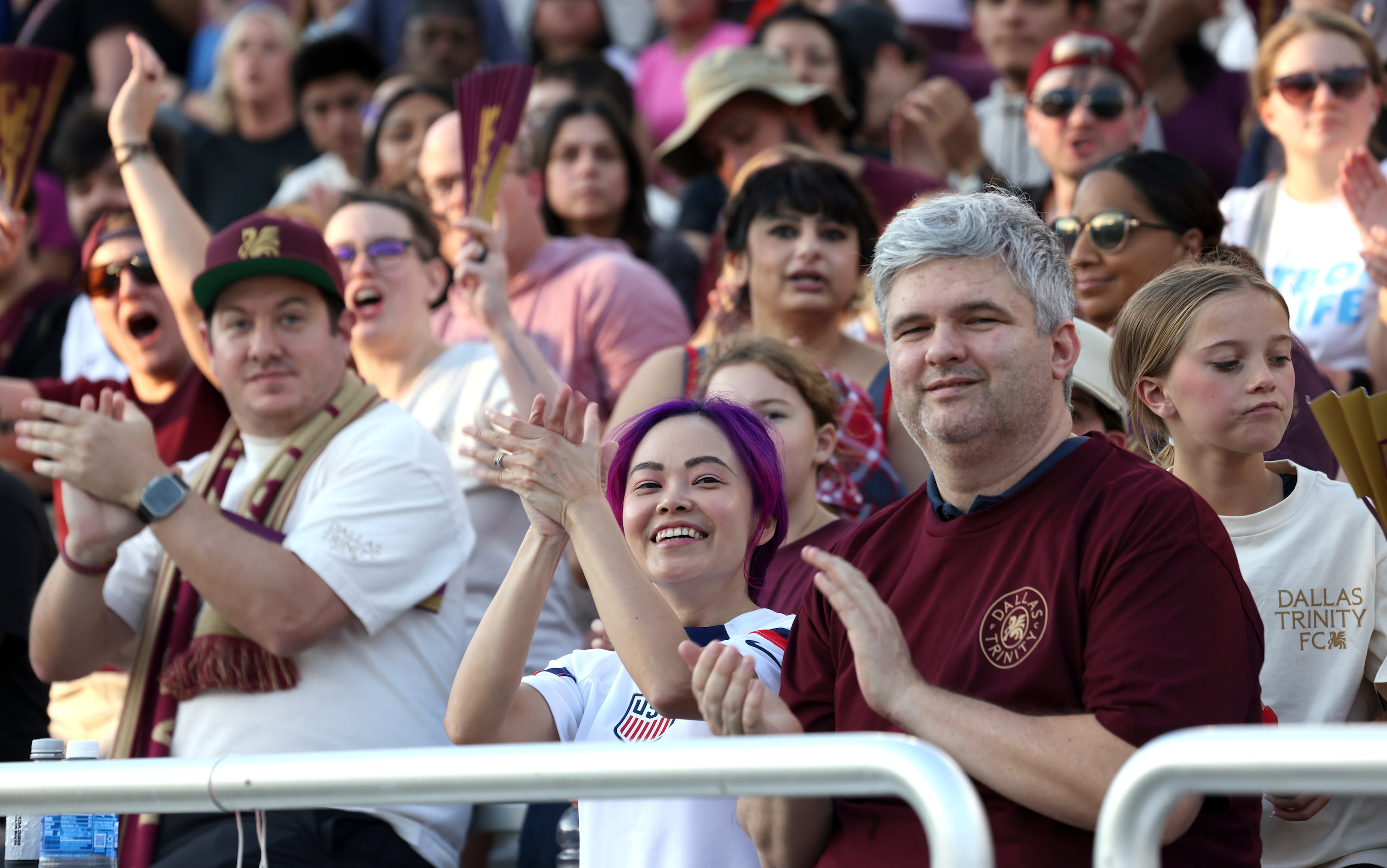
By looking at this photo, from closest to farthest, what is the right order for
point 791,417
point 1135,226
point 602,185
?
point 791,417
point 1135,226
point 602,185

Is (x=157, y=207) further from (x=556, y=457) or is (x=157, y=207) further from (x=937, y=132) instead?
(x=937, y=132)

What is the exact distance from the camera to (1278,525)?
9.77 ft

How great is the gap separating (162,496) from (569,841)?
127 centimetres

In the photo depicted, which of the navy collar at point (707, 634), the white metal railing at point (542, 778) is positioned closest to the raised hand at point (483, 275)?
the navy collar at point (707, 634)

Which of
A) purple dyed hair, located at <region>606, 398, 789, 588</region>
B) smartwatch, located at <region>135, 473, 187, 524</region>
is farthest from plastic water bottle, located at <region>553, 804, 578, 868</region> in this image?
smartwatch, located at <region>135, 473, 187, 524</region>

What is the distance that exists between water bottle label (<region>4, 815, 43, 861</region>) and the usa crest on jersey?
1226mm

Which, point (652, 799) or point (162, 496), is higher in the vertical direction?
point (162, 496)

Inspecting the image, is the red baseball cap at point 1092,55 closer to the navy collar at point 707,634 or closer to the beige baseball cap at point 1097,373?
the beige baseball cap at point 1097,373

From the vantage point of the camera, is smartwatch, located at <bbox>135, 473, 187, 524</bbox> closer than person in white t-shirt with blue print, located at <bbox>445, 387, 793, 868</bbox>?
No

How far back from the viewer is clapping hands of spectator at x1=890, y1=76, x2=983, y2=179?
21.4 feet

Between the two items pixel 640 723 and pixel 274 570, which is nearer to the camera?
pixel 640 723

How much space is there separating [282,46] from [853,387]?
515 centimetres

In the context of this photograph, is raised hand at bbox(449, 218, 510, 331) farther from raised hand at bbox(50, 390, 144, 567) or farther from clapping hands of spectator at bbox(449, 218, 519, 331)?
raised hand at bbox(50, 390, 144, 567)

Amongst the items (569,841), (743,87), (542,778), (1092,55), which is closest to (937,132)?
(743,87)
